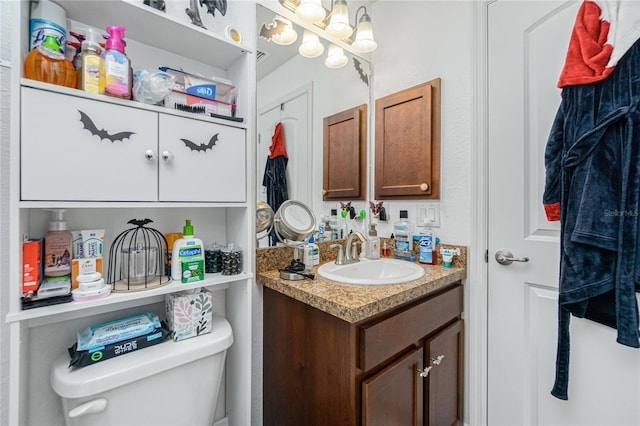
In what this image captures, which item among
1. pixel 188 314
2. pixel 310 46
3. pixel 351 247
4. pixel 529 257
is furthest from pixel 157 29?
pixel 529 257

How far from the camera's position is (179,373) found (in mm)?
844

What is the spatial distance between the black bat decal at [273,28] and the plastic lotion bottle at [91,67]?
695mm

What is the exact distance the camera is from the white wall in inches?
52.6

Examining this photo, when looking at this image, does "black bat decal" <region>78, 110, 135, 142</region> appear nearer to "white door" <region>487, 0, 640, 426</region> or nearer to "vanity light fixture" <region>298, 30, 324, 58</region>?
"vanity light fixture" <region>298, 30, 324, 58</region>

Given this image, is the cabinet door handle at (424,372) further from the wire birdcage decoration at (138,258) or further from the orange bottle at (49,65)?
the orange bottle at (49,65)

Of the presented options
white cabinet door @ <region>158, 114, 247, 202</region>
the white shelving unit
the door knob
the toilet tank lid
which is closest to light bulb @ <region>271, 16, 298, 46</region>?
the white shelving unit

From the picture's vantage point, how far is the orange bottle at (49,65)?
2.19 feet

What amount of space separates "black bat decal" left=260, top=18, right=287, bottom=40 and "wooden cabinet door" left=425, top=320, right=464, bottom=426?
150 cm

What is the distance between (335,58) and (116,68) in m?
1.17

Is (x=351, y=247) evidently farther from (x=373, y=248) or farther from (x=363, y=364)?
(x=363, y=364)

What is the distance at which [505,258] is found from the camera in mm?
1220

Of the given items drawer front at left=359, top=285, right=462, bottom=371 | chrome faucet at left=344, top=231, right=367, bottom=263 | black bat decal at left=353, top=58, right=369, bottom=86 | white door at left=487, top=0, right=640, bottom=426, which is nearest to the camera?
drawer front at left=359, top=285, right=462, bottom=371

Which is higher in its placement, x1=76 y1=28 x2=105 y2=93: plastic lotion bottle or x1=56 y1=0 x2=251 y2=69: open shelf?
x1=56 y1=0 x2=251 y2=69: open shelf

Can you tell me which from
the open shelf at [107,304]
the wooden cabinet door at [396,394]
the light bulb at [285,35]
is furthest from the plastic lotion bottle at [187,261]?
the light bulb at [285,35]
